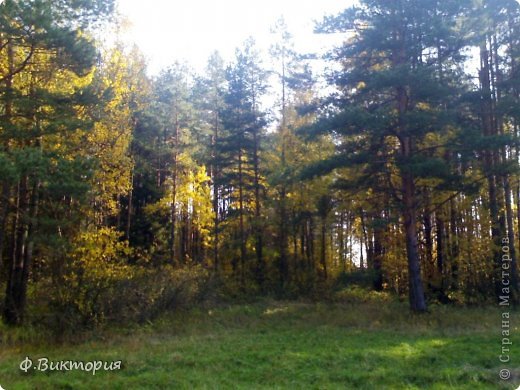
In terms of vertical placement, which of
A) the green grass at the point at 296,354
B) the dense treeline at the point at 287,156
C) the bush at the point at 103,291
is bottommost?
the green grass at the point at 296,354

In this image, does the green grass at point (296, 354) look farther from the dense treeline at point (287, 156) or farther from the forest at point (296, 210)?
the dense treeline at point (287, 156)

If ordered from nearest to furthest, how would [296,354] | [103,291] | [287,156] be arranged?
[296,354], [103,291], [287,156]

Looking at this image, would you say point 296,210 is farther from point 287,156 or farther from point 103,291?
point 103,291

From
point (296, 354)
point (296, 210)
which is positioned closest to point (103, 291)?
point (296, 354)

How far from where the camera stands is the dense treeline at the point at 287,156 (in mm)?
14367

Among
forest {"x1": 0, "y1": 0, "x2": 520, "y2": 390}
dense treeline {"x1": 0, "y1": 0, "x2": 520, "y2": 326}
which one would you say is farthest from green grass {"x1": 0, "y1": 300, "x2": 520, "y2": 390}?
dense treeline {"x1": 0, "y1": 0, "x2": 520, "y2": 326}

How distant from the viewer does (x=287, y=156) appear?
1046 inches

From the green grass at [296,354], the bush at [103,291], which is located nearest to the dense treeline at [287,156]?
the bush at [103,291]

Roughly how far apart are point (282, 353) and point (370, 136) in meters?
9.19

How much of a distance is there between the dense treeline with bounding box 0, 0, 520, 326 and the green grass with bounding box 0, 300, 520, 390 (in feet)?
5.53

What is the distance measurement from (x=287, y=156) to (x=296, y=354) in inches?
643

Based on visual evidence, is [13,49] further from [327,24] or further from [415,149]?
[415,149]

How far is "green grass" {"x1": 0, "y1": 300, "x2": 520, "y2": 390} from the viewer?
9031 mm

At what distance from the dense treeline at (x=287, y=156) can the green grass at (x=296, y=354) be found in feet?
5.53
